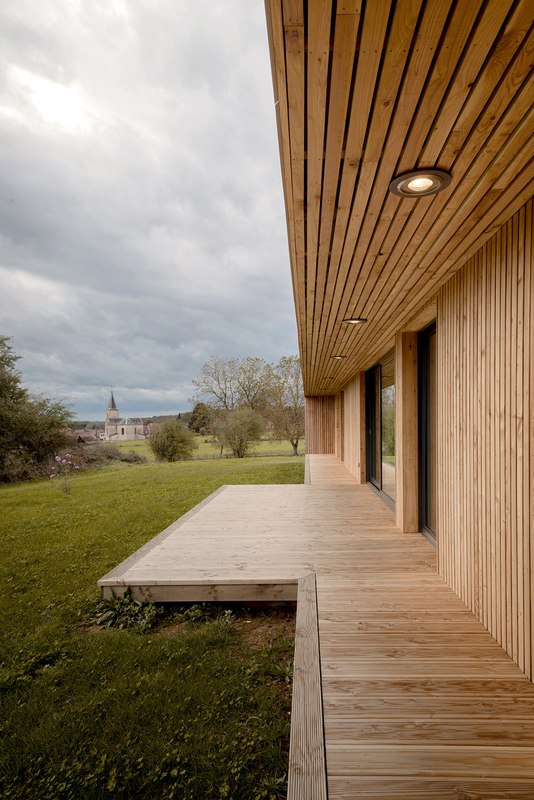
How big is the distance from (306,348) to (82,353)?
130m

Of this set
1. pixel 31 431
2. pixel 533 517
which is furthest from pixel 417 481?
pixel 31 431

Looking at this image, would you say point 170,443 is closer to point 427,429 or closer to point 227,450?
point 227,450

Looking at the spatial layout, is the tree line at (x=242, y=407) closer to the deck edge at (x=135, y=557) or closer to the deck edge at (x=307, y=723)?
the deck edge at (x=135, y=557)

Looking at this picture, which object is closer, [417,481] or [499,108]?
[499,108]

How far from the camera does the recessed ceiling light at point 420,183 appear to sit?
1.69 m

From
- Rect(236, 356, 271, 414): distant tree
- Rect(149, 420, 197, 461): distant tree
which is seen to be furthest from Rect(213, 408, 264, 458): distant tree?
Rect(236, 356, 271, 414): distant tree

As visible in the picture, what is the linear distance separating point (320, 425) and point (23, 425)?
414 inches

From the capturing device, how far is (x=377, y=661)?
Answer: 2.24 metres

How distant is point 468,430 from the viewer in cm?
287

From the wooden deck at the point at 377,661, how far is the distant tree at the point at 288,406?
52.9ft

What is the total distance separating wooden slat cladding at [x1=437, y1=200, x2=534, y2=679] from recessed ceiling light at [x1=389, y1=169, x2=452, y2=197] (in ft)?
1.89

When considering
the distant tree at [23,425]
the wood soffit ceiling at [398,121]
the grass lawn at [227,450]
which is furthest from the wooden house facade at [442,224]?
the grass lawn at [227,450]

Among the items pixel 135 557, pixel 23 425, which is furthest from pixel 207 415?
pixel 135 557

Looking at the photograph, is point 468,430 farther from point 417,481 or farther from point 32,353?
point 32,353
